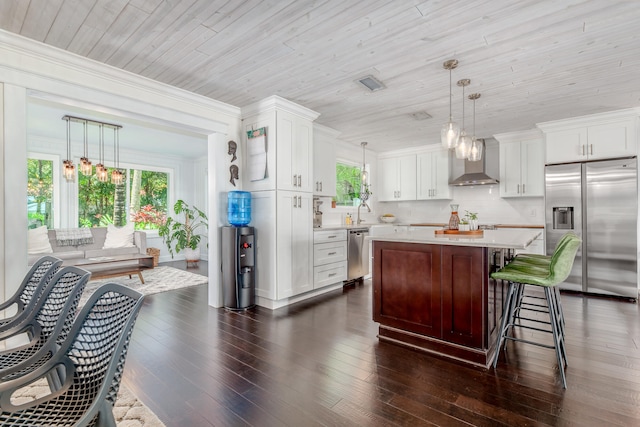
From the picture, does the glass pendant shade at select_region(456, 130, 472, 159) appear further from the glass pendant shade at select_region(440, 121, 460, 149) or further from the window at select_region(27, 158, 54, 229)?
the window at select_region(27, 158, 54, 229)

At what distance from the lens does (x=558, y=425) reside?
1.69 meters

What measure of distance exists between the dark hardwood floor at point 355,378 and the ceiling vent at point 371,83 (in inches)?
98.4

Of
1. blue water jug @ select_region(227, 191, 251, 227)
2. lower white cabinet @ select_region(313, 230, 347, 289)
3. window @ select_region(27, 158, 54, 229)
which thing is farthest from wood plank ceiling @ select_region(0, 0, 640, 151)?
window @ select_region(27, 158, 54, 229)

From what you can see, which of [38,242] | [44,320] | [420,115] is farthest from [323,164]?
[38,242]

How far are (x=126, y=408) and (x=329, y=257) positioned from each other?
10.0 ft

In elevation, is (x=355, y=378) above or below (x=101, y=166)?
below

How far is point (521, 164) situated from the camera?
209 inches

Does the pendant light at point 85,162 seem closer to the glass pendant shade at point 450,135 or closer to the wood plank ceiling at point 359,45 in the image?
the wood plank ceiling at point 359,45

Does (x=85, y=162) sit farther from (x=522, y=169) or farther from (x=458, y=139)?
(x=522, y=169)

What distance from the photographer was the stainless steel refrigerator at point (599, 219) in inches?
163

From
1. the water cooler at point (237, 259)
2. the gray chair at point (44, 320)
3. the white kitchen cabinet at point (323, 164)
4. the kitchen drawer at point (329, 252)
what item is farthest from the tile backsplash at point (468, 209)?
the gray chair at point (44, 320)

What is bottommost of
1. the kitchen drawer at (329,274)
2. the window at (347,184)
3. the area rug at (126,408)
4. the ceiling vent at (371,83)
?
the area rug at (126,408)

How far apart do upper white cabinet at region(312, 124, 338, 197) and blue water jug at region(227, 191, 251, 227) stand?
47.2 inches

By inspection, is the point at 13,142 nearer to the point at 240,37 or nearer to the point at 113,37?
the point at 113,37
